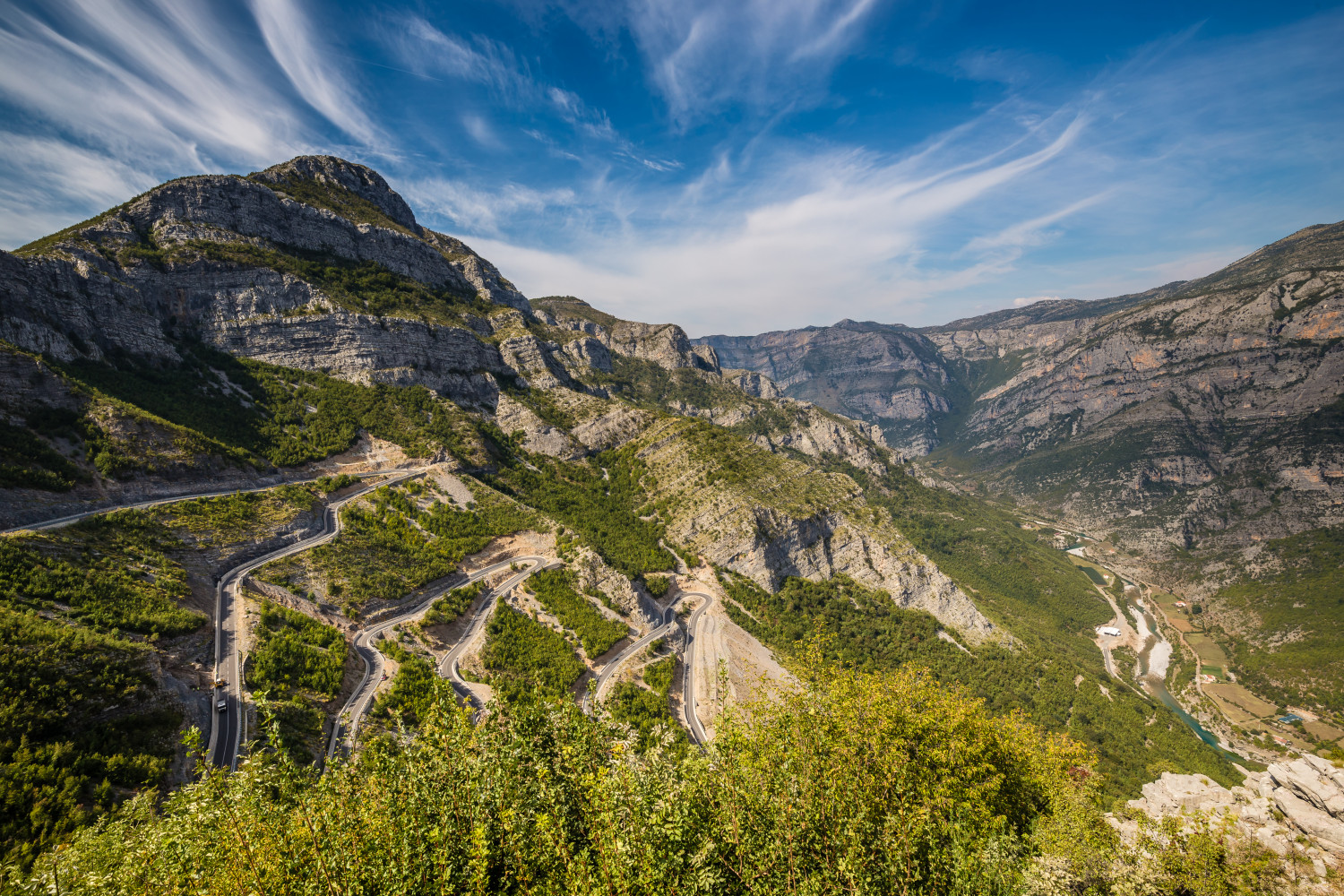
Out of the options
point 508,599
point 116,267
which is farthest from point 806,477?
point 116,267

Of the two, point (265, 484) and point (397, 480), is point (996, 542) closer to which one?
point (397, 480)

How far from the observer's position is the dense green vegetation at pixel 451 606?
2264 inches

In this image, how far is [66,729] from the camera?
25234 millimetres

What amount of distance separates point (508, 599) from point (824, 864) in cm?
5921

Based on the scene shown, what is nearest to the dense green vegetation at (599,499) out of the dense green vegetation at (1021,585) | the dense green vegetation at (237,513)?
the dense green vegetation at (237,513)

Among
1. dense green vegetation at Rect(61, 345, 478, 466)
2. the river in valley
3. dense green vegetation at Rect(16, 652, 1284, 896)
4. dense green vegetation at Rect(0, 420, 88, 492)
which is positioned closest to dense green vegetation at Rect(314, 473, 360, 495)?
dense green vegetation at Rect(61, 345, 478, 466)

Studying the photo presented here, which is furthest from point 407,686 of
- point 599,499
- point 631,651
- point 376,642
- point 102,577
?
point 599,499

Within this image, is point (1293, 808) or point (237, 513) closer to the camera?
point (1293, 808)

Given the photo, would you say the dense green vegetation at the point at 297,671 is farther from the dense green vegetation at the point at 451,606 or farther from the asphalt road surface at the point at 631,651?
the asphalt road surface at the point at 631,651

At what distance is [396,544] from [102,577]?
98.1 feet

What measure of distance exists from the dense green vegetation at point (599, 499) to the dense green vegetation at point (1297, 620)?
174m

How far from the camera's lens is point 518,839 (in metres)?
13.4

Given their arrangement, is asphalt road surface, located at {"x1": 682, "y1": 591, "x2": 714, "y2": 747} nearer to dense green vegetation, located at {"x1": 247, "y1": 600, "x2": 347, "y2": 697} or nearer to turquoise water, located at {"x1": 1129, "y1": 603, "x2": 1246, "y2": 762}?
dense green vegetation, located at {"x1": 247, "y1": 600, "x2": 347, "y2": 697}

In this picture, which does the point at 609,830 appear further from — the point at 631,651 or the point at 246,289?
the point at 246,289
